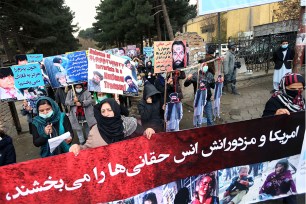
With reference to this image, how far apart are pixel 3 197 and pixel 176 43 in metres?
4.28

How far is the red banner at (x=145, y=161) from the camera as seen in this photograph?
202 centimetres

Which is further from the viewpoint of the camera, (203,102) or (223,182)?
(203,102)

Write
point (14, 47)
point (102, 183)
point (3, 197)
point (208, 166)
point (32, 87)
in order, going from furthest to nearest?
point (14, 47), point (32, 87), point (208, 166), point (102, 183), point (3, 197)

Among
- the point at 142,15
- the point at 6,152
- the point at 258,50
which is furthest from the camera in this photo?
the point at 142,15

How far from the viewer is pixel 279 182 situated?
8.67 feet

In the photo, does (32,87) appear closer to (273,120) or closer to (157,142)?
(157,142)

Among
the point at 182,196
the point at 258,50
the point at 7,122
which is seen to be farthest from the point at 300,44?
the point at 258,50

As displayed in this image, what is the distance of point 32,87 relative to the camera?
532 centimetres

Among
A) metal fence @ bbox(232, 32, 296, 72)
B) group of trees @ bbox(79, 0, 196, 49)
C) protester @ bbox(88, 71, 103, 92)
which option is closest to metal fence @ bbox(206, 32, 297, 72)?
metal fence @ bbox(232, 32, 296, 72)

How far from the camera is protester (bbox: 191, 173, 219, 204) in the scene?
2441 mm

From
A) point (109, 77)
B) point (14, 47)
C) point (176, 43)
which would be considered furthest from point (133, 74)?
point (14, 47)

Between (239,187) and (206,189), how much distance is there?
0.37m

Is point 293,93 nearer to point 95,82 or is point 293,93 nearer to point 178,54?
point 95,82

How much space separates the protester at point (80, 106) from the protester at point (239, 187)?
9.83 ft
